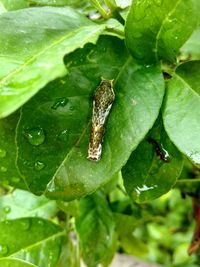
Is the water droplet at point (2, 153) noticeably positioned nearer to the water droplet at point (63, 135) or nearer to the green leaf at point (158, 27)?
the water droplet at point (63, 135)

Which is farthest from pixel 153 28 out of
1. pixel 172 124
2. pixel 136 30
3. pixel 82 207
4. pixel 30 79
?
pixel 82 207

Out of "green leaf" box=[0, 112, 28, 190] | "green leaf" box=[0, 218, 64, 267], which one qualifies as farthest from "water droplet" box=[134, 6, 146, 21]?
"green leaf" box=[0, 218, 64, 267]

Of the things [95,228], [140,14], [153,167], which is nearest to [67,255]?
[95,228]

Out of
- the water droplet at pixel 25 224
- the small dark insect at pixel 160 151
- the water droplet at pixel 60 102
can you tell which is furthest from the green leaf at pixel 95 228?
the water droplet at pixel 60 102

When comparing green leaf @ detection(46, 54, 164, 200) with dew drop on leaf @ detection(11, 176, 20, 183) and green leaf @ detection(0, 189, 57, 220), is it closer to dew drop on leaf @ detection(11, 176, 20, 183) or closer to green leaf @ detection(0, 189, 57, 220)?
dew drop on leaf @ detection(11, 176, 20, 183)

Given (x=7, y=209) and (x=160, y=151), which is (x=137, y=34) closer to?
(x=160, y=151)

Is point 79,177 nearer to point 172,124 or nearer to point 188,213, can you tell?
point 172,124

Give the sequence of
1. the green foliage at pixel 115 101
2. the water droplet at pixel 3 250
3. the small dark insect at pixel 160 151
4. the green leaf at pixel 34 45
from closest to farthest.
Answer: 1. the green leaf at pixel 34 45
2. the green foliage at pixel 115 101
3. the small dark insect at pixel 160 151
4. the water droplet at pixel 3 250
